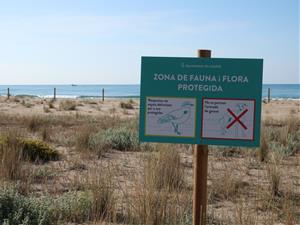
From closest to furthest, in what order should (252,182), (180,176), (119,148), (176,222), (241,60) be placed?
(241,60) → (176,222) → (180,176) → (252,182) → (119,148)

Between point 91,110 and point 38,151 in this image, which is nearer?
point 38,151

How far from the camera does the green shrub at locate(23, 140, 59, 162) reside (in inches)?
357

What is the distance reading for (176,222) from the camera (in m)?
4.89

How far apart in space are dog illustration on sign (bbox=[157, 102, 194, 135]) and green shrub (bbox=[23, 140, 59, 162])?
5.28 m

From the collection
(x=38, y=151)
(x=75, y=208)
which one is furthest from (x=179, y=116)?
(x=38, y=151)

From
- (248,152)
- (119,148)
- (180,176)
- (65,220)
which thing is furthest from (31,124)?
(65,220)

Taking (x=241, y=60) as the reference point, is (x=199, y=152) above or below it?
below

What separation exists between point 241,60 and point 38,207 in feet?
8.67

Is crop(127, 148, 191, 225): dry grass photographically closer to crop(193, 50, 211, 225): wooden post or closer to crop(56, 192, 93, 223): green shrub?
crop(193, 50, 211, 225): wooden post

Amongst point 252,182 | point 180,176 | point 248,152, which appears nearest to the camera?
point 180,176

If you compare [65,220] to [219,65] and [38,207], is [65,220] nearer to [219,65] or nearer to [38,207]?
[38,207]

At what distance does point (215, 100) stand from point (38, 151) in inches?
230

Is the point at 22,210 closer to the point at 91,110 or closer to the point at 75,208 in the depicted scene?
the point at 75,208

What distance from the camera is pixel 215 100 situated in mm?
4238
